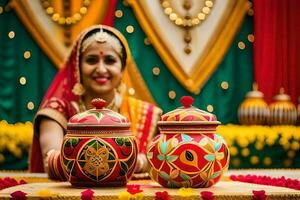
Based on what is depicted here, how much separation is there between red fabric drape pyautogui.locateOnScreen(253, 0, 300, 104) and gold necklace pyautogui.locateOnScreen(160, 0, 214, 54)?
0.97ft

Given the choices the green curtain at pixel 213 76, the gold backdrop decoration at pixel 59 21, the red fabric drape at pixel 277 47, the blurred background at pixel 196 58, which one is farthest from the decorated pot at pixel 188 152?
the red fabric drape at pixel 277 47

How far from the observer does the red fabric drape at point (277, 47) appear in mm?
3787

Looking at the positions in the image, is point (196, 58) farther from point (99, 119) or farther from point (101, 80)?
point (99, 119)

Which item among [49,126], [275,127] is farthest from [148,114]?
[275,127]

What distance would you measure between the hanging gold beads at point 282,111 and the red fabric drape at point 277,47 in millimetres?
118

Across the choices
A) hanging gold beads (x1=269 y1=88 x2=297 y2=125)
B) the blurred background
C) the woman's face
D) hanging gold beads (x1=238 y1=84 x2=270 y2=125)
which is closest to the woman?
the woman's face

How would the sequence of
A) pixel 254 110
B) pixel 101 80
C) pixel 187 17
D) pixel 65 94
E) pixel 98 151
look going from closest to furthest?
pixel 98 151
pixel 101 80
pixel 65 94
pixel 254 110
pixel 187 17

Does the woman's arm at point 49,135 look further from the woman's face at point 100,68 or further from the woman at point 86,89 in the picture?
the woman's face at point 100,68

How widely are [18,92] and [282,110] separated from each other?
57.9 inches

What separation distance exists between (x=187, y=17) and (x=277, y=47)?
56 centimetres

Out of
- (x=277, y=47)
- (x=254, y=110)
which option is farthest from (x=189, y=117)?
(x=277, y=47)

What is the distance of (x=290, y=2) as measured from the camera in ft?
12.6

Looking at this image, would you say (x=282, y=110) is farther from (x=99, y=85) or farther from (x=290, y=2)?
(x=99, y=85)

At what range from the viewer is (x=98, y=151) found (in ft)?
4.60
